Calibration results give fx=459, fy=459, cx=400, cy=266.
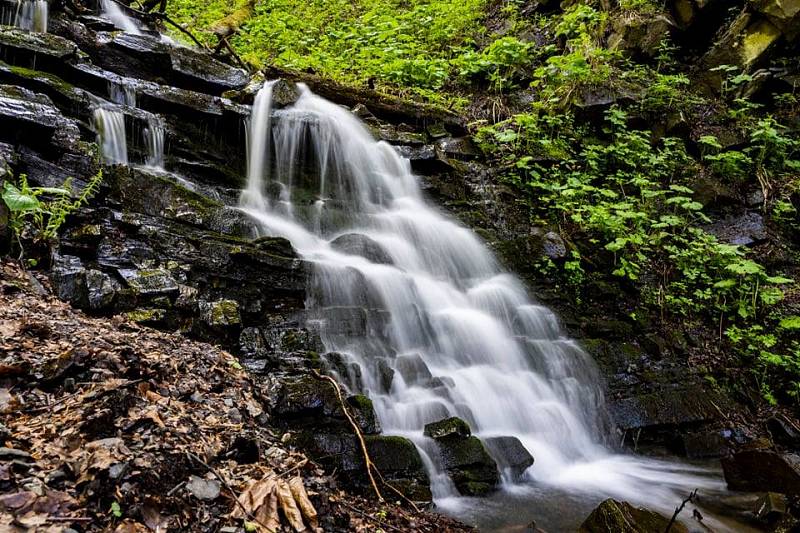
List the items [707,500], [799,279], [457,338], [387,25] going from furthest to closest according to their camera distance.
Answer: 1. [387,25]
2. [799,279]
3. [457,338]
4. [707,500]

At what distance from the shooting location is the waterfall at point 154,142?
7941 millimetres

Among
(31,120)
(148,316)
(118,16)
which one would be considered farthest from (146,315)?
(118,16)

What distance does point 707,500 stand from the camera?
16.2 ft

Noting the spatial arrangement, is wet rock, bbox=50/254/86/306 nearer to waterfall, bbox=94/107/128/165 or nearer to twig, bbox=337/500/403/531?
waterfall, bbox=94/107/128/165

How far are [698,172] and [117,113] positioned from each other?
12.1 meters

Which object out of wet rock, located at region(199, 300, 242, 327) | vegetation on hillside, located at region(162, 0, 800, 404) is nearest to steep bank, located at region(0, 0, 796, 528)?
wet rock, located at region(199, 300, 242, 327)

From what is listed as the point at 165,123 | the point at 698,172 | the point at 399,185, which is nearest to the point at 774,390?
the point at 698,172

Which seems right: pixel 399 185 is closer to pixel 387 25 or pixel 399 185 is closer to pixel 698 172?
pixel 698 172

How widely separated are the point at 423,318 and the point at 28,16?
9914 mm

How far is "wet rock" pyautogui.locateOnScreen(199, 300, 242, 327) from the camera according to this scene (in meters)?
4.80

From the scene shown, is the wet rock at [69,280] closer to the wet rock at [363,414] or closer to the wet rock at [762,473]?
the wet rock at [363,414]

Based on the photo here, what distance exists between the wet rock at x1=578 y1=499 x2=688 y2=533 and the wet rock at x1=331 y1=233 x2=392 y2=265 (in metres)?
4.80

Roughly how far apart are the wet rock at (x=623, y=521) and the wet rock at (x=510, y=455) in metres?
1.06

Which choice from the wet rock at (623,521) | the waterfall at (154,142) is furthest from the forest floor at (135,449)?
the waterfall at (154,142)
